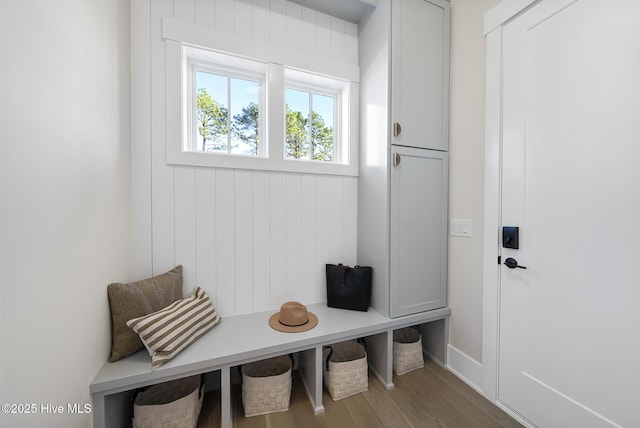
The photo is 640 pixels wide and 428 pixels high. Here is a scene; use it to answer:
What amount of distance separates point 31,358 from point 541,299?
6.60ft

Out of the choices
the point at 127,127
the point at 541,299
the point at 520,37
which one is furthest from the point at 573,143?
the point at 127,127

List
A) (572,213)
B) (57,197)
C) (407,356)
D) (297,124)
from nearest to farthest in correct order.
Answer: (57,197) → (572,213) → (407,356) → (297,124)

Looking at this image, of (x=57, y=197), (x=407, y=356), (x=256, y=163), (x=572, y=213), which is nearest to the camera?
(x=57, y=197)

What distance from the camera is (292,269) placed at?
1.67 meters

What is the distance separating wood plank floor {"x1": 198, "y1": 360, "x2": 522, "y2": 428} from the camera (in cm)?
125

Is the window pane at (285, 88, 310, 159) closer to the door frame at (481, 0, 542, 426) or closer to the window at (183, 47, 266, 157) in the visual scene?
the window at (183, 47, 266, 157)

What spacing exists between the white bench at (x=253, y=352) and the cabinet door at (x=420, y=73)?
1220 mm

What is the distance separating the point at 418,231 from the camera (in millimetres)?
1619

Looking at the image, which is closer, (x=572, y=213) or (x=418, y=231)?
(x=572, y=213)

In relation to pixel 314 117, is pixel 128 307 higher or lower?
lower

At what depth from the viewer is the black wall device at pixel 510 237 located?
4.21 feet

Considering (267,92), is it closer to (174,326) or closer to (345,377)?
(174,326)

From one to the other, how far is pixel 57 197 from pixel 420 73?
198 centimetres

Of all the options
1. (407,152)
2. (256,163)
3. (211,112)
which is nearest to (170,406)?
(256,163)
